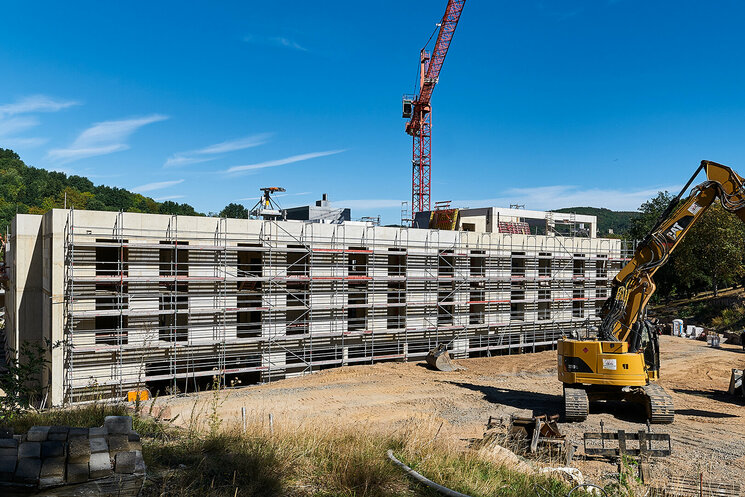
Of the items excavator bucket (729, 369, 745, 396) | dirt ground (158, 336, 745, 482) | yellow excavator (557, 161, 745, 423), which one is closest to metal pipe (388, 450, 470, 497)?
dirt ground (158, 336, 745, 482)

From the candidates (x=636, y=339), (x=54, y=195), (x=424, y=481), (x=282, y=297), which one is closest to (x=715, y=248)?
(x=636, y=339)

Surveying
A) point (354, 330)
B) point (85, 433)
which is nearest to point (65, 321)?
point (354, 330)

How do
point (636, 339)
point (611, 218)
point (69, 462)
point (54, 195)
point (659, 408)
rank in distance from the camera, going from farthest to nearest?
point (611, 218) → point (54, 195) → point (636, 339) → point (659, 408) → point (69, 462)

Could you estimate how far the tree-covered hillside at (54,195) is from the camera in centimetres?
8618

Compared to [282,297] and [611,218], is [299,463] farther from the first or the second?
[611,218]

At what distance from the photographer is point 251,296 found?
910 inches

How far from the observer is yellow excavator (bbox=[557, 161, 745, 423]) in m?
14.6

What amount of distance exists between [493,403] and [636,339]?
16.6 feet

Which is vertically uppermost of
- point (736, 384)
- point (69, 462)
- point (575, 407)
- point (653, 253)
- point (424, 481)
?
point (653, 253)

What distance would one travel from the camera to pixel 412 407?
56.1ft

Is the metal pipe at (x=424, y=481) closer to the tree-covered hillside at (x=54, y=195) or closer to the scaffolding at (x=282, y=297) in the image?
the scaffolding at (x=282, y=297)

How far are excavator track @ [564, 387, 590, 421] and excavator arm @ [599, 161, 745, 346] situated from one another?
1922 mm

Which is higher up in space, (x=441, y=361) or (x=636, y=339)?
(x=636, y=339)

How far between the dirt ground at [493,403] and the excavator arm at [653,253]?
2700 mm
